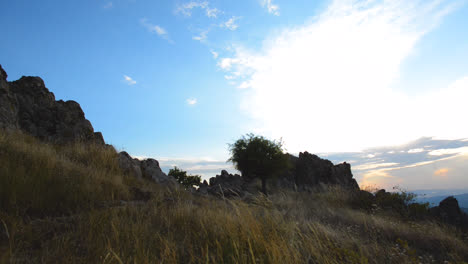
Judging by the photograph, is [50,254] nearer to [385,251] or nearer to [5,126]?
[385,251]

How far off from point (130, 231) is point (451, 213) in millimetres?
12673

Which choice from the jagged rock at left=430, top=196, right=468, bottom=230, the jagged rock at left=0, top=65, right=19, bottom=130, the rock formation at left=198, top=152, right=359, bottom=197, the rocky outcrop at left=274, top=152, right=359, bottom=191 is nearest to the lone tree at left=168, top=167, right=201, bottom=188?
the rock formation at left=198, top=152, right=359, bottom=197

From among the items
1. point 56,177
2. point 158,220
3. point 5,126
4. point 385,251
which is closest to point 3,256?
point 158,220

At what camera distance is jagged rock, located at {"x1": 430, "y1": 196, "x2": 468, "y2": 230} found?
384 inches

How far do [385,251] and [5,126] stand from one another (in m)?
10.6

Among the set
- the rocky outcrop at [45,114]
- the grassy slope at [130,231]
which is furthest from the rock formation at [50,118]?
the grassy slope at [130,231]

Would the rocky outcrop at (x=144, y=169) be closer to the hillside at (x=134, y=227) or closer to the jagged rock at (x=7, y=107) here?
the hillside at (x=134, y=227)

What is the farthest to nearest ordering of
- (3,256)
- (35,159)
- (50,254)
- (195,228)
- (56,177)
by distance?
(35,159)
(56,177)
(195,228)
(50,254)
(3,256)

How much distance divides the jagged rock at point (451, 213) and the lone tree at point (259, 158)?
14.4m

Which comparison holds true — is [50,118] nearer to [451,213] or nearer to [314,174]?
[451,213]

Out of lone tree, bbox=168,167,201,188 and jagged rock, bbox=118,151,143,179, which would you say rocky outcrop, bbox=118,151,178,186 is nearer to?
jagged rock, bbox=118,151,143,179

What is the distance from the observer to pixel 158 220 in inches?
163

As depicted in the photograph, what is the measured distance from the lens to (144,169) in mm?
10195

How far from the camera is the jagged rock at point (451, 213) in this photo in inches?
384
